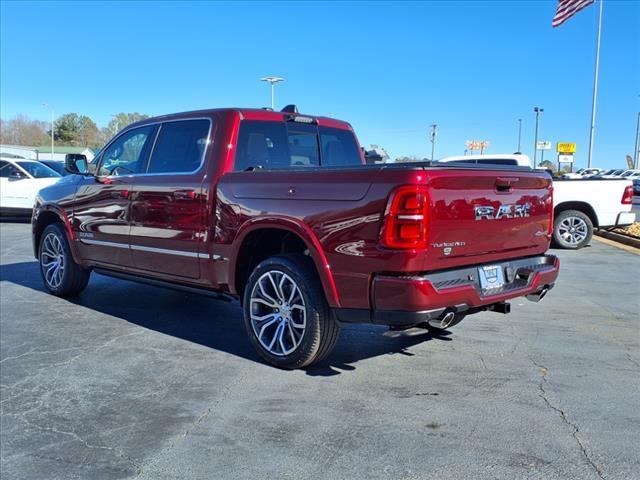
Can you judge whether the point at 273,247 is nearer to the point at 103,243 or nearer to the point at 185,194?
the point at 185,194

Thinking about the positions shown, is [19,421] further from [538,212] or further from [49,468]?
[538,212]

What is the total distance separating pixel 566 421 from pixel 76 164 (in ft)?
18.3

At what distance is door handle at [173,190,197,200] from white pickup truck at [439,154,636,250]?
713 cm

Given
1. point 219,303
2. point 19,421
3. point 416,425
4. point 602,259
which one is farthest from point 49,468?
point 602,259

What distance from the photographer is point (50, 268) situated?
276 inches

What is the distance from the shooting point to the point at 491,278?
13.7 ft

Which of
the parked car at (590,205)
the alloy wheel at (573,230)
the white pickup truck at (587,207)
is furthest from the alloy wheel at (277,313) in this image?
the alloy wheel at (573,230)

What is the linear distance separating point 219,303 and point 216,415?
322 cm

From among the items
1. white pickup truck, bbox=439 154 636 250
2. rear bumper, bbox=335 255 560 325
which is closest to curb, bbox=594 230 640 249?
white pickup truck, bbox=439 154 636 250

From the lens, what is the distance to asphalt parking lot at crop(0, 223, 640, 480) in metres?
3.04

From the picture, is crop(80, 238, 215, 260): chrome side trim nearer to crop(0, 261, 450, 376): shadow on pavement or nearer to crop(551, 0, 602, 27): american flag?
crop(0, 261, 450, 376): shadow on pavement

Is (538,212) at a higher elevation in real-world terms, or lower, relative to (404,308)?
higher

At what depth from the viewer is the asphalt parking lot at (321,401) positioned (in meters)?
3.04

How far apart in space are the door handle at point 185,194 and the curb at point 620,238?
1030 centimetres
